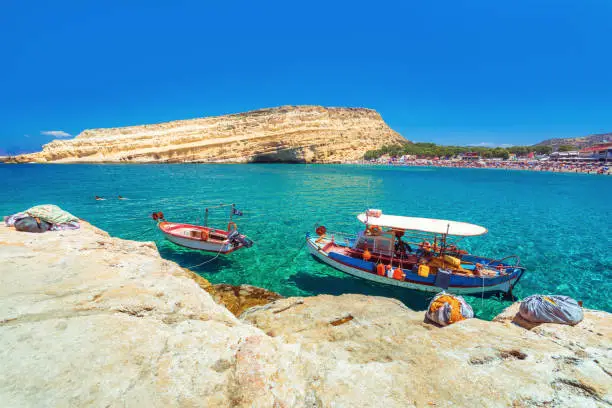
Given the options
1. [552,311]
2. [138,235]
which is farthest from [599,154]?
[138,235]

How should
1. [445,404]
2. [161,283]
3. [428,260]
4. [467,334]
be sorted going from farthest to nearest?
1. [428,260]
2. [161,283]
3. [467,334]
4. [445,404]

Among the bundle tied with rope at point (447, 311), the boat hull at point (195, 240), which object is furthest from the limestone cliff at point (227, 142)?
the bundle tied with rope at point (447, 311)

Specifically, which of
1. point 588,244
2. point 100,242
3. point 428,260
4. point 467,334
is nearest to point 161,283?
point 100,242

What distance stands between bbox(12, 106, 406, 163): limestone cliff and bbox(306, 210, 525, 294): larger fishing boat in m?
98.3

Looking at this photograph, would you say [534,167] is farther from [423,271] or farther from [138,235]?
[138,235]

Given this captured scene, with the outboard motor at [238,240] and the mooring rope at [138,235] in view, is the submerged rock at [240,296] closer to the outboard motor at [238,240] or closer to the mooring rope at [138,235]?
the outboard motor at [238,240]

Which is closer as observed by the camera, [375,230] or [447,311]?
[447,311]

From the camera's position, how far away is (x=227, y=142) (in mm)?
108812

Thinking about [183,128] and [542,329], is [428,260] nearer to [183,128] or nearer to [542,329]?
[542,329]

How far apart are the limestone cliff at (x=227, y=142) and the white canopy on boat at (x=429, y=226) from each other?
324 ft

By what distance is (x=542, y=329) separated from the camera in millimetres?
5977

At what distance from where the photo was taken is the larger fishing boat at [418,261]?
1140 centimetres

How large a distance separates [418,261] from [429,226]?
178 centimetres

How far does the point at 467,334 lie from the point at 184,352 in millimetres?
5390
